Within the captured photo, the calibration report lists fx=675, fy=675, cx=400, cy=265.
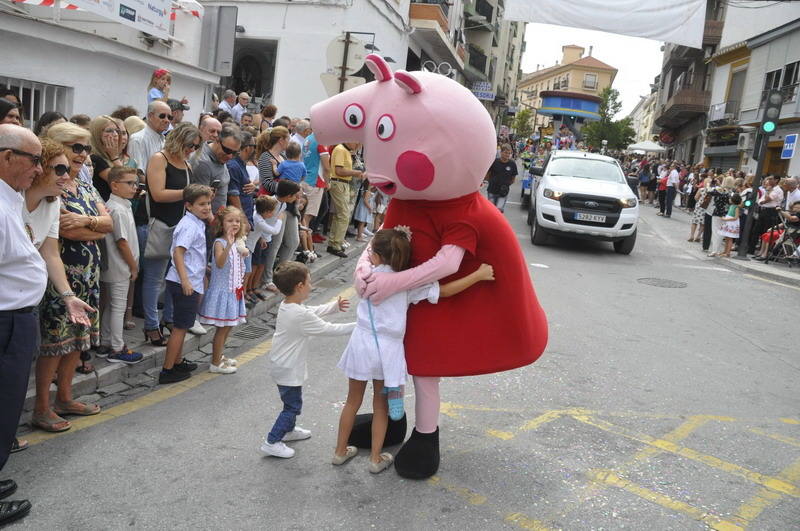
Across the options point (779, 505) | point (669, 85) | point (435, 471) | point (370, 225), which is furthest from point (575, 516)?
point (669, 85)

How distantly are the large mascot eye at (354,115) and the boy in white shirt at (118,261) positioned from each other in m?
2.11

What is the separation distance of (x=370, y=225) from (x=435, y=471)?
9.28m

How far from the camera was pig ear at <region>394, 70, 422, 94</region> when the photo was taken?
3274 mm

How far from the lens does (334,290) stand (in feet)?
26.2

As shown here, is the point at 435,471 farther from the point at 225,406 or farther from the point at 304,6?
the point at 304,6

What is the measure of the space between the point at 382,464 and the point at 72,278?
2.19 metres

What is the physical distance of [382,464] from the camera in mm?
3707

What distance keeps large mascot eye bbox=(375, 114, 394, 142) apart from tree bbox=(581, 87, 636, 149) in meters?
59.3

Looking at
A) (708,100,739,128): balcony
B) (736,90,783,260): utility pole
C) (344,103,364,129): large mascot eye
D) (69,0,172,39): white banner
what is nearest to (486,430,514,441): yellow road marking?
(344,103,364,129): large mascot eye

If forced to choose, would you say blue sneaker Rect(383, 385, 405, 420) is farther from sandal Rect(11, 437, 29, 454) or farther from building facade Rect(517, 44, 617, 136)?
building facade Rect(517, 44, 617, 136)

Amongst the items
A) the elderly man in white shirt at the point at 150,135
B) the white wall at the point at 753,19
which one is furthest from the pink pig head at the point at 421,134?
the white wall at the point at 753,19

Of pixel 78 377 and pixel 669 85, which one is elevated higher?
pixel 669 85

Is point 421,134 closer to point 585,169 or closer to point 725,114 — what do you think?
point 585,169

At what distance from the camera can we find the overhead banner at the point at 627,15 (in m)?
10.8
